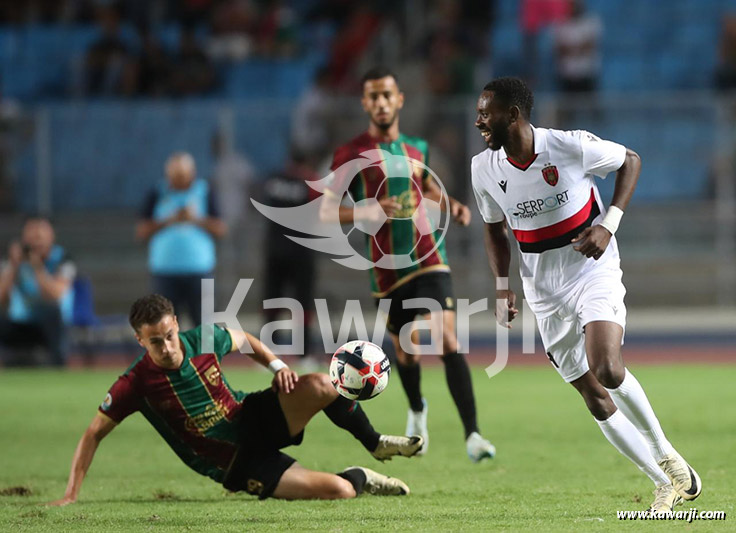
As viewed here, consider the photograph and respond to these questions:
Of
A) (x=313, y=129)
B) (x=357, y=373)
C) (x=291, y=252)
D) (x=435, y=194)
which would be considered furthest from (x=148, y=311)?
(x=313, y=129)

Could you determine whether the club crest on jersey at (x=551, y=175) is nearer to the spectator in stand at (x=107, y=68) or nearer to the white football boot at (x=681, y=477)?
the white football boot at (x=681, y=477)

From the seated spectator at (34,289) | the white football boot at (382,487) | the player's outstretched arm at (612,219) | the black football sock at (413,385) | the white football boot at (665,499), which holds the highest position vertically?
the player's outstretched arm at (612,219)

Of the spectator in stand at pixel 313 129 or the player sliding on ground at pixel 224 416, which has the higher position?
the spectator in stand at pixel 313 129

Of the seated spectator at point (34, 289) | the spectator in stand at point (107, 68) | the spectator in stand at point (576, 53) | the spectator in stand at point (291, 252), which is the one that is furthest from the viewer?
the spectator in stand at point (107, 68)

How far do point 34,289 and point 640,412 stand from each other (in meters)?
9.85

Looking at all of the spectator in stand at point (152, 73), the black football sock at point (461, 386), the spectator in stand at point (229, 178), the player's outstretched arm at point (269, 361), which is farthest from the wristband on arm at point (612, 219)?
the spectator in stand at point (152, 73)

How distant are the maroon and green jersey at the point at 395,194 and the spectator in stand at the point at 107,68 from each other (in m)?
12.0

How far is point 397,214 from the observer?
8.43 meters

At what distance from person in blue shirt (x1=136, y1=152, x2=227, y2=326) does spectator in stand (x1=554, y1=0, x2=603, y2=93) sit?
314 inches

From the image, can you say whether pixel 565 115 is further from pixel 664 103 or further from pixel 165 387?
pixel 165 387

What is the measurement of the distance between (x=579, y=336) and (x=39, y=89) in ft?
52.4

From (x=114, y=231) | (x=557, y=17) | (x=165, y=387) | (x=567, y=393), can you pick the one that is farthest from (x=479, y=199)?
(x=557, y=17)

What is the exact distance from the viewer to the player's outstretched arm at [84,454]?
652cm

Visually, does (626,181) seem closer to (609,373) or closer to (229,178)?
(609,373)
